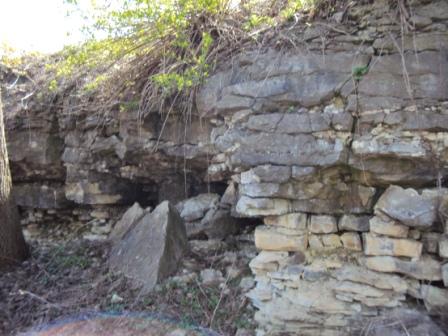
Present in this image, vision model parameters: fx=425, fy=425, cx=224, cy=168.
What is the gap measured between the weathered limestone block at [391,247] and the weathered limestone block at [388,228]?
36 mm

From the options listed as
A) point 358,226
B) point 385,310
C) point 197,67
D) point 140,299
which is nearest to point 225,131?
point 197,67

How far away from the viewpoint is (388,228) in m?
2.92

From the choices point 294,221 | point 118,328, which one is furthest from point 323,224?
point 118,328

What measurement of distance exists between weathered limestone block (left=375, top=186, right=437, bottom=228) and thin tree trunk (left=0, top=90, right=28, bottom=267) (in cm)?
354

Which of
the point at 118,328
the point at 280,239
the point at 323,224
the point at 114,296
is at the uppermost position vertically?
the point at 323,224

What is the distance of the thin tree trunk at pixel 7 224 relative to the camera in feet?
14.0

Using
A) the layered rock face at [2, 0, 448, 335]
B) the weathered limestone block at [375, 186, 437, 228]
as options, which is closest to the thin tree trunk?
the layered rock face at [2, 0, 448, 335]

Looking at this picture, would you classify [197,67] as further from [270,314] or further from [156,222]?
[270,314]

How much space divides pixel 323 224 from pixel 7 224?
3.16 meters

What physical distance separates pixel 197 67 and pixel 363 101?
1.48 m

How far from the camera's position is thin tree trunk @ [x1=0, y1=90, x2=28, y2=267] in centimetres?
427

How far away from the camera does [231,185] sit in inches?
162

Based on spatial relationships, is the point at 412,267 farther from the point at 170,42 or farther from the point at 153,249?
the point at 170,42

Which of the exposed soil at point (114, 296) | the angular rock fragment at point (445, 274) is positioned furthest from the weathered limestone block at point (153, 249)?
the angular rock fragment at point (445, 274)
